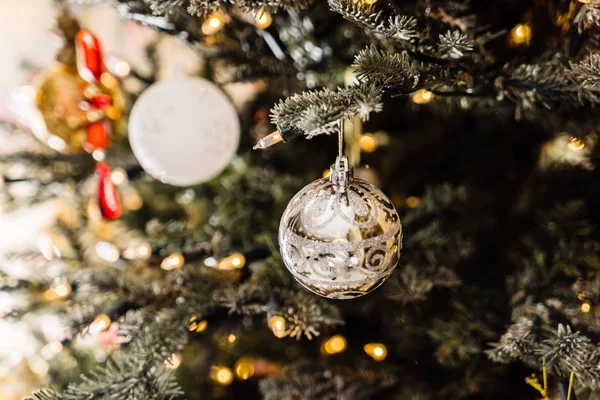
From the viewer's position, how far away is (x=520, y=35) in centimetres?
57

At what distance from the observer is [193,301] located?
1.97ft

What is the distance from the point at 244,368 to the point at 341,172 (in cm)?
50

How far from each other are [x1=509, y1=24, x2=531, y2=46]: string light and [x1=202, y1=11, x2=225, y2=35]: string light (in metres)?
0.36

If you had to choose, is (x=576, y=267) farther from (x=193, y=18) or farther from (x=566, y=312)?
(x=193, y=18)

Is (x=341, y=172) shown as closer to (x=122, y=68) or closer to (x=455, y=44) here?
(x=455, y=44)

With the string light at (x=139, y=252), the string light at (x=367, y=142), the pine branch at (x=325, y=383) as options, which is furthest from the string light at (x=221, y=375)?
the string light at (x=367, y=142)

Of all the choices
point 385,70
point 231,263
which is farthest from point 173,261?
point 385,70

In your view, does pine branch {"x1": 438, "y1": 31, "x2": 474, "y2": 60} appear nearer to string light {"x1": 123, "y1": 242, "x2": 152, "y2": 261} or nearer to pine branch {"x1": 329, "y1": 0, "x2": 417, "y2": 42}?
pine branch {"x1": 329, "y1": 0, "x2": 417, "y2": 42}

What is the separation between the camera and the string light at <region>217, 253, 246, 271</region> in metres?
0.65

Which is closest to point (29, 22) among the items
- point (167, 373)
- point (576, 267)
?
point (167, 373)

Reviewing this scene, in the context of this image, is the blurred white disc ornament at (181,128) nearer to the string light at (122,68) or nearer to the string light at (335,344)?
the string light at (122,68)

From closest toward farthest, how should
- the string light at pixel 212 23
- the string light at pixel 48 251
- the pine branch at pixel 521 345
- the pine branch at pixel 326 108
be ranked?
the pine branch at pixel 326 108
the pine branch at pixel 521 345
the string light at pixel 212 23
the string light at pixel 48 251

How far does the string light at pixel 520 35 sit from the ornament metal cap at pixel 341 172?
0.30 m

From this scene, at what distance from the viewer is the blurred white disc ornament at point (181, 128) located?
65 centimetres
